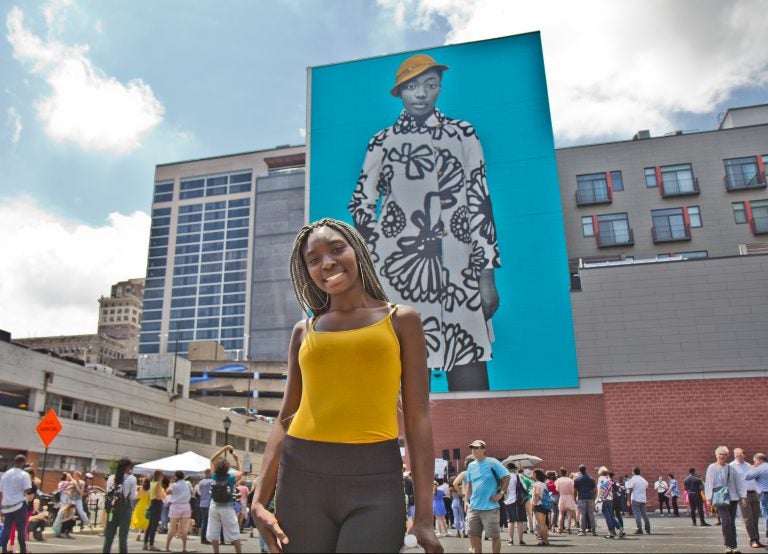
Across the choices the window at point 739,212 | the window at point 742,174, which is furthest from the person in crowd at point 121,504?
the window at point 742,174

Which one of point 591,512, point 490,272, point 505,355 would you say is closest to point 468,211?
point 490,272

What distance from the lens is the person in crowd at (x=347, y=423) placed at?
6.98 feet

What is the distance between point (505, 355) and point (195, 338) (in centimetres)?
8807

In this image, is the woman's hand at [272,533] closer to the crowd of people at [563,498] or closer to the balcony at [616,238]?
the crowd of people at [563,498]

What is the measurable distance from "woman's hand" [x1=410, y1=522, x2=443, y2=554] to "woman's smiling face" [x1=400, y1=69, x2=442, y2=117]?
37429 millimetres

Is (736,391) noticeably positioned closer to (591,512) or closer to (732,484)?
(591,512)

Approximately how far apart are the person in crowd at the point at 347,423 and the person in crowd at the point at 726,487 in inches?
388

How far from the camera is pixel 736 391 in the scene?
28078mm

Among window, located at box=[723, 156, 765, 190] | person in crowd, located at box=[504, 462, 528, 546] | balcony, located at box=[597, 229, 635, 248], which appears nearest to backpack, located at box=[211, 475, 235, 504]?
person in crowd, located at box=[504, 462, 528, 546]

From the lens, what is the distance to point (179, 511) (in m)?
13.2

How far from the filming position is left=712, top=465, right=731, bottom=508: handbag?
10.1m

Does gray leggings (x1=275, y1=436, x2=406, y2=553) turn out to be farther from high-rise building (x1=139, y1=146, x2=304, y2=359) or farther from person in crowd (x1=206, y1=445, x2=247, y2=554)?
high-rise building (x1=139, y1=146, x2=304, y2=359)

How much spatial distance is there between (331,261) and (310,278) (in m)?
0.29

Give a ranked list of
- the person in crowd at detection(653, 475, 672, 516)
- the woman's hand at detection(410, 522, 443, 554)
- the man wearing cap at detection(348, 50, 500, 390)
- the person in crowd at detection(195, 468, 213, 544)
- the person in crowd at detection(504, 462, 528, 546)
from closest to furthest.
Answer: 1. the woman's hand at detection(410, 522, 443, 554)
2. the person in crowd at detection(504, 462, 528, 546)
3. the person in crowd at detection(195, 468, 213, 544)
4. the person in crowd at detection(653, 475, 672, 516)
5. the man wearing cap at detection(348, 50, 500, 390)
